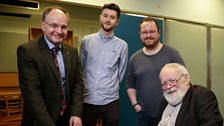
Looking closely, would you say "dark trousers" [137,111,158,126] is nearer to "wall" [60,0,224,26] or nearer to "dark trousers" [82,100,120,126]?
"dark trousers" [82,100,120,126]

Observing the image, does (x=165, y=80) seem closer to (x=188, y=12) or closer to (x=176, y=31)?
(x=176, y=31)

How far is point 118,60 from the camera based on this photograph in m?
2.76

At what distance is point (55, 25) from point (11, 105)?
3149 mm

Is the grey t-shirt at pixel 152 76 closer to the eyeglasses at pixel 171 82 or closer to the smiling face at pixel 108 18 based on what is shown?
the smiling face at pixel 108 18

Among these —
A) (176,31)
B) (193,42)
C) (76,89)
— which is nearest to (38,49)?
(76,89)

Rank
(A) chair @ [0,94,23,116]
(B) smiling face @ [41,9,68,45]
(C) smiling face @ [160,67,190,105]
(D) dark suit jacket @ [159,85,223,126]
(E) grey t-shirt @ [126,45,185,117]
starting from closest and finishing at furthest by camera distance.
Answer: (D) dark suit jacket @ [159,85,223,126]
(C) smiling face @ [160,67,190,105]
(B) smiling face @ [41,9,68,45]
(E) grey t-shirt @ [126,45,185,117]
(A) chair @ [0,94,23,116]

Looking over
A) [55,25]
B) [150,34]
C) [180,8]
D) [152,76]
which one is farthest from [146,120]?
[180,8]

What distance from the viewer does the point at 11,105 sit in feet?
15.7

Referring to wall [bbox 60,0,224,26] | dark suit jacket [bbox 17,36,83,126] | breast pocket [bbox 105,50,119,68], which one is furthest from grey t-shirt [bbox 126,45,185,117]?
wall [bbox 60,0,224,26]

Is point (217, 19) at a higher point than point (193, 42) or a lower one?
higher

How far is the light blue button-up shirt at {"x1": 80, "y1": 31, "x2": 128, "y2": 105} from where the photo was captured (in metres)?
2.62

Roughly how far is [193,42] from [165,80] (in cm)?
327

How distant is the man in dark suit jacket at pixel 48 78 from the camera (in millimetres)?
1961

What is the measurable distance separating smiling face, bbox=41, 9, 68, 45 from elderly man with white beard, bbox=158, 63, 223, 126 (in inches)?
29.4
